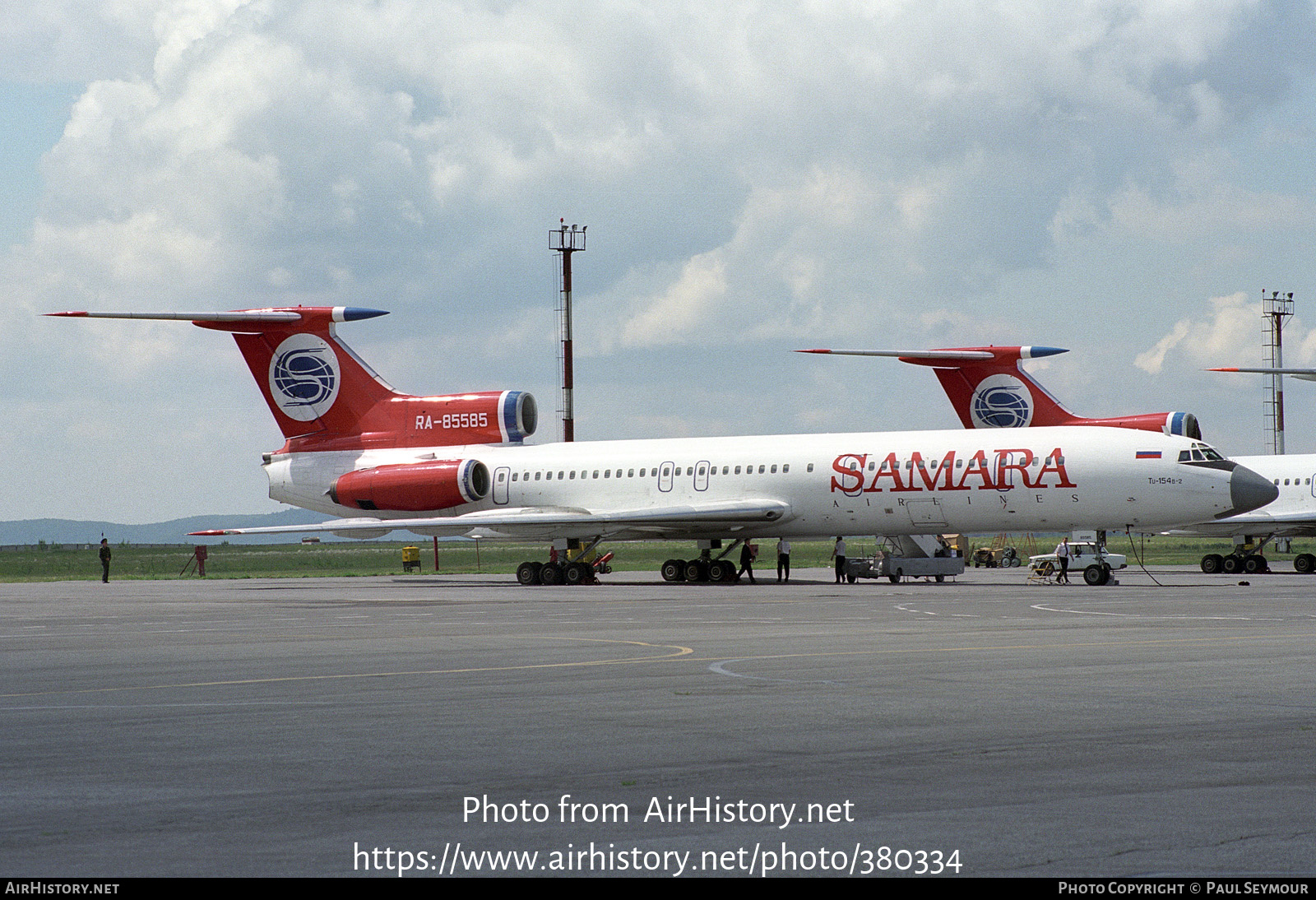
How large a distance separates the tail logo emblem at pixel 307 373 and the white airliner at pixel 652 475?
55 mm

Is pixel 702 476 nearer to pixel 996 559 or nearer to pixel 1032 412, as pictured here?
pixel 1032 412

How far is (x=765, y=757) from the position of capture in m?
9.71

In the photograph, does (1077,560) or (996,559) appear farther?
(996,559)

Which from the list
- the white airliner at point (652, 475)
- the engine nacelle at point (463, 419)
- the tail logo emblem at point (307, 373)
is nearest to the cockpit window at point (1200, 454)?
the white airliner at point (652, 475)

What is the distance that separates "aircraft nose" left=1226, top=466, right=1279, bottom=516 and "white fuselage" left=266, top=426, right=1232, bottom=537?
0.24 metres

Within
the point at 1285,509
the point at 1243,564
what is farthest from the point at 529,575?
the point at 1285,509

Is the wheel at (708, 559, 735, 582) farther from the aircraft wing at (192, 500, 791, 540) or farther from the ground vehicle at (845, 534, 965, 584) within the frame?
the ground vehicle at (845, 534, 965, 584)

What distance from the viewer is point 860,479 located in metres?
43.6

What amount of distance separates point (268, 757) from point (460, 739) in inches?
55.3

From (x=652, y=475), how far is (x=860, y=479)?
7.27 metres

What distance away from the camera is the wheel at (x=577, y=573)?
153 ft

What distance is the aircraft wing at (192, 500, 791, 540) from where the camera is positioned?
148ft

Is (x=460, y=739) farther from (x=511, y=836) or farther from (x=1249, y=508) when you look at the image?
(x=1249, y=508)

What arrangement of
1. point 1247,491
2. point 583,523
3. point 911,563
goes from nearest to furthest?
point 1247,491, point 583,523, point 911,563
